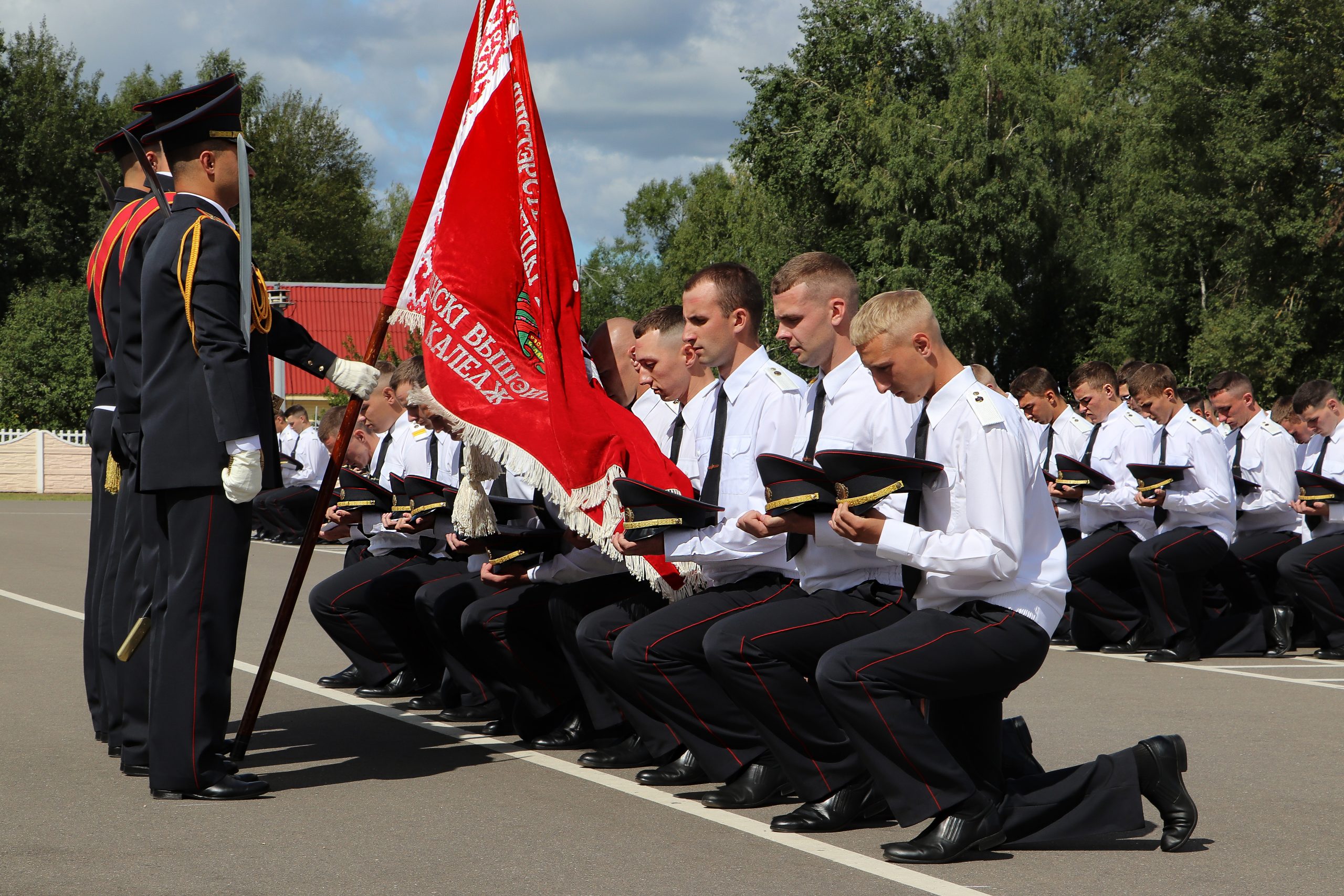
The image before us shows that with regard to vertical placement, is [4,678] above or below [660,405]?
below

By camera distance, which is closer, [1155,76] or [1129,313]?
[1155,76]

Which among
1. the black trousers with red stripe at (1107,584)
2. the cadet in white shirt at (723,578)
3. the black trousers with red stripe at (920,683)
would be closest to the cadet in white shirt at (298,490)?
the black trousers with red stripe at (1107,584)

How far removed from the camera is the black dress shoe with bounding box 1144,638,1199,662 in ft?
34.4

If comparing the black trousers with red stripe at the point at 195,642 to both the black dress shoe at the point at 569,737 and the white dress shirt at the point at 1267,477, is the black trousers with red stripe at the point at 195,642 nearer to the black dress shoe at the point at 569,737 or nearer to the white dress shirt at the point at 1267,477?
the black dress shoe at the point at 569,737

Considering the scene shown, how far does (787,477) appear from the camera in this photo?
5.00 metres

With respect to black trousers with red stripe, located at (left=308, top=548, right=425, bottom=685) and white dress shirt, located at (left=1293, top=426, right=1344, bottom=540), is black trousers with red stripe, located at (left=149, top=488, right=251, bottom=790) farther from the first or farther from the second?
white dress shirt, located at (left=1293, top=426, right=1344, bottom=540)

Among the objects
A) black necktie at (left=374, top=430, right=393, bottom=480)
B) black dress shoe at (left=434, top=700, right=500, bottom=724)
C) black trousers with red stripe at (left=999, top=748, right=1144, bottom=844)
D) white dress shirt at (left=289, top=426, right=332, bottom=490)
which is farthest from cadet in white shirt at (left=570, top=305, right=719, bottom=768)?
white dress shirt at (left=289, top=426, right=332, bottom=490)

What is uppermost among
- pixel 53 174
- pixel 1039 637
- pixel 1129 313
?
pixel 53 174

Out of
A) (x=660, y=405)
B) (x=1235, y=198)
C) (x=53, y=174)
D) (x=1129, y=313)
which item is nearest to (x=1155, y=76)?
(x=1235, y=198)

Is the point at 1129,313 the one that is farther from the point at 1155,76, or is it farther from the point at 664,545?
the point at 664,545

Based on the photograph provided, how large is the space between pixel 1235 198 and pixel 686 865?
35939mm

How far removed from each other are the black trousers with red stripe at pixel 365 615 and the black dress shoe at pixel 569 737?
149 centimetres

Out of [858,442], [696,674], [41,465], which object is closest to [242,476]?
[696,674]

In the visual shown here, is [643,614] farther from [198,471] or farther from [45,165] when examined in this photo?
[45,165]
